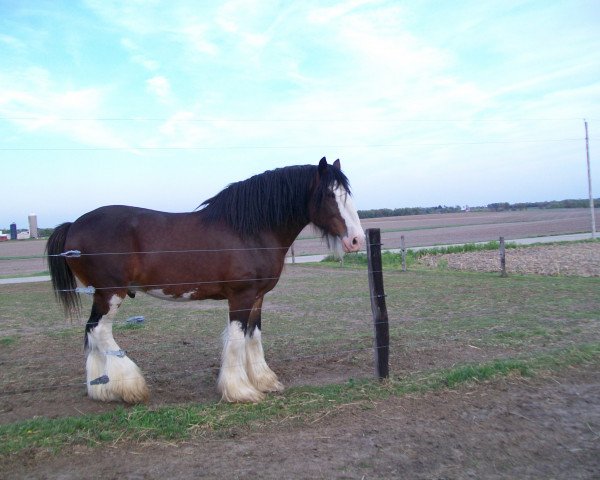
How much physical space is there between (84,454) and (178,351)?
328 cm

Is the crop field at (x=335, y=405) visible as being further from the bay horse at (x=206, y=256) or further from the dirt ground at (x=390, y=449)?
the bay horse at (x=206, y=256)

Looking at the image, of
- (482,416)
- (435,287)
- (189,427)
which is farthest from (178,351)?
(435,287)

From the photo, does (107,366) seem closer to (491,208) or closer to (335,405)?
(335,405)

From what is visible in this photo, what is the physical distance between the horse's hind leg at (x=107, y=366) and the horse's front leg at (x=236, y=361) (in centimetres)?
81

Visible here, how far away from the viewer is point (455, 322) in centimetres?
816

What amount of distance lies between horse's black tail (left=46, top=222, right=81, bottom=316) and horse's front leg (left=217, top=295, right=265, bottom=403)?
167 cm

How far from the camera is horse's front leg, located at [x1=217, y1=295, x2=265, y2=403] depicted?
469cm

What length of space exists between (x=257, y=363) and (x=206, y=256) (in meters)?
1.26

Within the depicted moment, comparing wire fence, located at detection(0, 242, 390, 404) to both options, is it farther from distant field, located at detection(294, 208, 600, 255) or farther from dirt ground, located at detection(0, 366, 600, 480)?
distant field, located at detection(294, 208, 600, 255)

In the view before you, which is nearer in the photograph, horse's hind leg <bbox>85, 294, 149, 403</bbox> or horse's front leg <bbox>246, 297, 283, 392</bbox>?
horse's hind leg <bbox>85, 294, 149, 403</bbox>

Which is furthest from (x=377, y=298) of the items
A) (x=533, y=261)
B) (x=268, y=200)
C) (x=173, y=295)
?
(x=533, y=261)

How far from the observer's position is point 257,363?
5113mm

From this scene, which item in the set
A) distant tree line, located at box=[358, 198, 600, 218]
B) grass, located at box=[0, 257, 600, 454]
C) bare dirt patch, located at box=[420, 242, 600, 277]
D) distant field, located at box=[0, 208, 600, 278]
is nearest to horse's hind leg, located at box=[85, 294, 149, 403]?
grass, located at box=[0, 257, 600, 454]

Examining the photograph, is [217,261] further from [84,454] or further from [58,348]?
[58,348]
